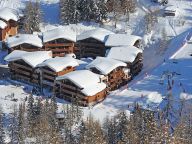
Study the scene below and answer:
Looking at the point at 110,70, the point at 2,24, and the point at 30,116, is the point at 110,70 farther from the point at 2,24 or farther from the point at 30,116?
the point at 2,24

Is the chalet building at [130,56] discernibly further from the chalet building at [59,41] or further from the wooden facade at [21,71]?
the wooden facade at [21,71]

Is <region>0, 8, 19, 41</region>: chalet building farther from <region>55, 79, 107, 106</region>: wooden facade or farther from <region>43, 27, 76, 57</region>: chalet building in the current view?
<region>55, 79, 107, 106</region>: wooden facade

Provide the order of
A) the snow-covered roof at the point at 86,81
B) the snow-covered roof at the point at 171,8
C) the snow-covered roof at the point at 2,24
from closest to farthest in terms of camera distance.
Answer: the snow-covered roof at the point at 86,81, the snow-covered roof at the point at 2,24, the snow-covered roof at the point at 171,8

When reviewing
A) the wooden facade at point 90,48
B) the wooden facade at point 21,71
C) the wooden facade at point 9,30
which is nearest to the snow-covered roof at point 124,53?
the wooden facade at point 90,48

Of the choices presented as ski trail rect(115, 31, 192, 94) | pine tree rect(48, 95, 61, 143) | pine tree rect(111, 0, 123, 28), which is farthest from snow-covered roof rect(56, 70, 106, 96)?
pine tree rect(111, 0, 123, 28)

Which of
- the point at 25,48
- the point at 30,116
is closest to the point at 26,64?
the point at 25,48

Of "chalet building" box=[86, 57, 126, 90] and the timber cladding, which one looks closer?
"chalet building" box=[86, 57, 126, 90]
